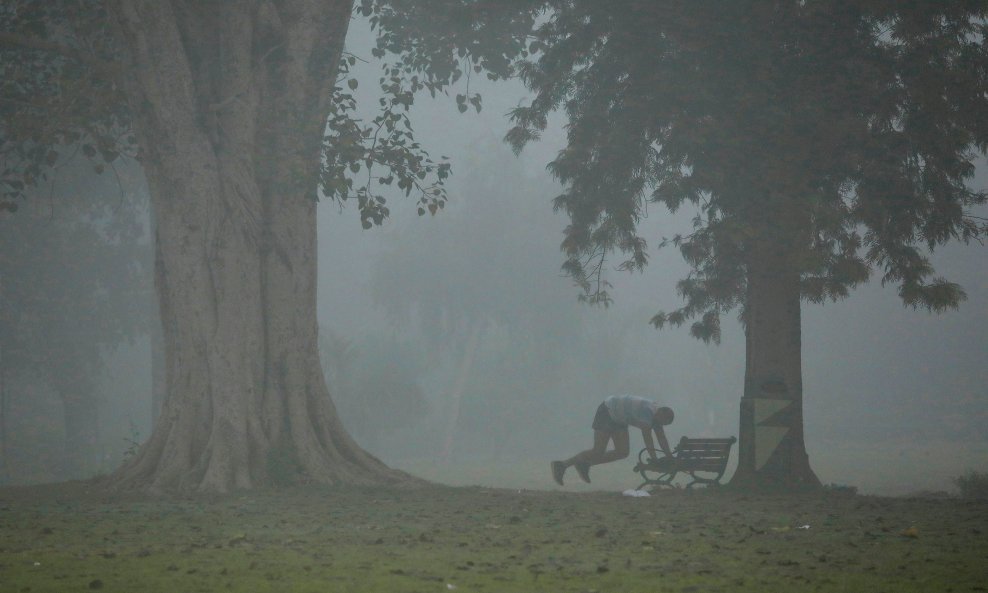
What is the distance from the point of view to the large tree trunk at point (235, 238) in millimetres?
13070

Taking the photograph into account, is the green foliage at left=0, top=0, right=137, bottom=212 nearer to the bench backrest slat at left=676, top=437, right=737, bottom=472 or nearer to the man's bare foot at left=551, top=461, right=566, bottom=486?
the man's bare foot at left=551, top=461, right=566, bottom=486

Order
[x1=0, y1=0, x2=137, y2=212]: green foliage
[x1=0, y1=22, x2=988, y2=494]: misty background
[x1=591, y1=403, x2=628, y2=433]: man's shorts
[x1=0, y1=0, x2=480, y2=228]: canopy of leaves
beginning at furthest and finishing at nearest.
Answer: [x1=0, y1=22, x2=988, y2=494]: misty background < [x1=591, y1=403, x2=628, y2=433]: man's shorts < [x1=0, y1=0, x2=480, y2=228]: canopy of leaves < [x1=0, y1=0, x2=137, y2=212]: green foliage

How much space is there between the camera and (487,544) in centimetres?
757

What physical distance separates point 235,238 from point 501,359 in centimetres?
4351

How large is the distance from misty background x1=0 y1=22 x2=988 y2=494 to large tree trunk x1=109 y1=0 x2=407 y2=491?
21.9 m

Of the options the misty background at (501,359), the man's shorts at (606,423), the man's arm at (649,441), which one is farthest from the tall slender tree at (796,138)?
the misty background at (501,359)

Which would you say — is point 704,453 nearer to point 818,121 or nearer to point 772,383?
point 772,383

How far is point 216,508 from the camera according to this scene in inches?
407

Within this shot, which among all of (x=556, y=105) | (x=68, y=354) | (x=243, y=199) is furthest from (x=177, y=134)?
(x=68, y=354)

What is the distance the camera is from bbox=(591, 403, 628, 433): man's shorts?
15117 millimetres

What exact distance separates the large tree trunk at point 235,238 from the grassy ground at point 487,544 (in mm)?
1671

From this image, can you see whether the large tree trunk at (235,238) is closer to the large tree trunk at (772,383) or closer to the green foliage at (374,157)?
the green foliage at (374,157)

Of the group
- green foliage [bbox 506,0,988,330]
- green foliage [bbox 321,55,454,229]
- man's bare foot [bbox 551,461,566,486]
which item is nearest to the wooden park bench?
man's bare foot [bbox 551,461,566,486]

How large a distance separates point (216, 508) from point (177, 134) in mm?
5401
